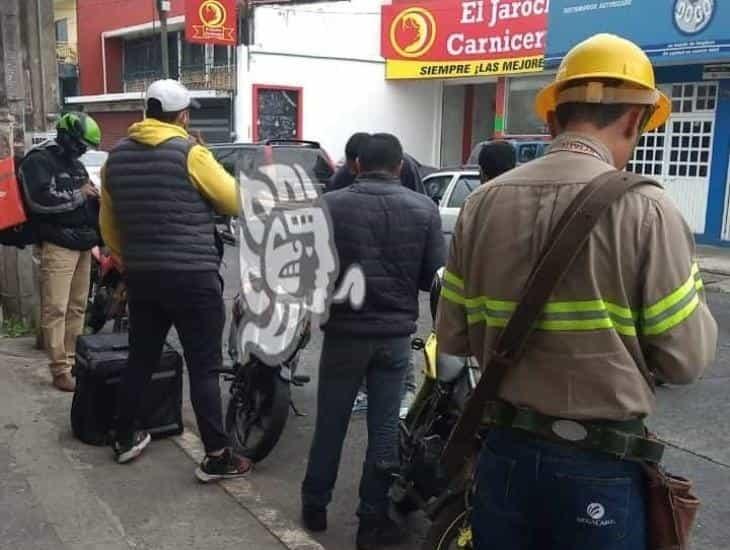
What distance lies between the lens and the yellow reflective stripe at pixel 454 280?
2078mm

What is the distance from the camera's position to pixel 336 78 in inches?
853

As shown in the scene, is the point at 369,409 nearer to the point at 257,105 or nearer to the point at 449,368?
the point at 449,368

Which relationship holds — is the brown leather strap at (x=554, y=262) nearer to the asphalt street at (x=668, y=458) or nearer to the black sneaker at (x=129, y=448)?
the asphalt street at (x=668, y=458)

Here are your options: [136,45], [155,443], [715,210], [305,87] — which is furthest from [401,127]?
[155,443]

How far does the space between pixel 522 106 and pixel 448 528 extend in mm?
17671

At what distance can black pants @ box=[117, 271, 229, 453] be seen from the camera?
12.2 feet

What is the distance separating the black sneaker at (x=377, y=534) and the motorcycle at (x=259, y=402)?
0.83 metres

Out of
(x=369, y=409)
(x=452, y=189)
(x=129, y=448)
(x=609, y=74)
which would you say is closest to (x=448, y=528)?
Result: (x=369, y=409)

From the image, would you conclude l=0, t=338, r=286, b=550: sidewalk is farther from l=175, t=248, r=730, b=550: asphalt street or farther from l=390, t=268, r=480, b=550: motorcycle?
l=390, t=268, r=480, b=550: motorcycle

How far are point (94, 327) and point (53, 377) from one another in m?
1.38

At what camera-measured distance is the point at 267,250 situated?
5129mm

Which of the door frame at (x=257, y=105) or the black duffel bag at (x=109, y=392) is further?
the door frame at (x=257, y=105)

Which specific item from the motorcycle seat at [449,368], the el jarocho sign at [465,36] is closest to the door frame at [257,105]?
the el jarocho sign at [465,36]

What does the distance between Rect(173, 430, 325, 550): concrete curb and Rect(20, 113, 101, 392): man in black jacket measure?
5.09 ft
